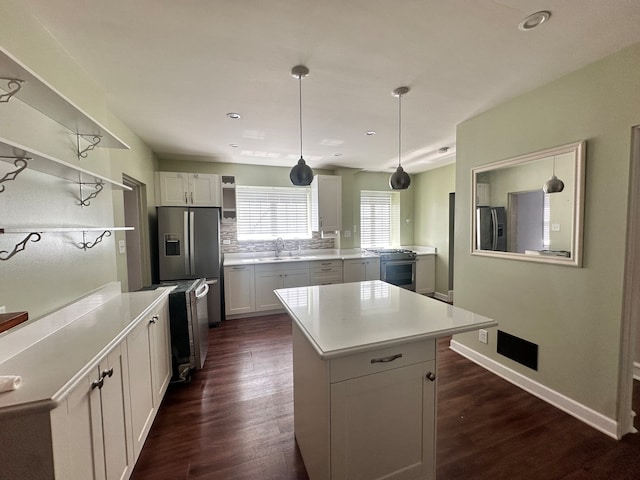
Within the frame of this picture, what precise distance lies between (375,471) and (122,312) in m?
1.74

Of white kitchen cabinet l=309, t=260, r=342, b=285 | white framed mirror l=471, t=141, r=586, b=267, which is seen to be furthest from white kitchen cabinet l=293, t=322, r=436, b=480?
white kitchen cabinet l=309, t=260, r=342, b=285

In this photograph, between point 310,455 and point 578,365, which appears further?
point 578,365

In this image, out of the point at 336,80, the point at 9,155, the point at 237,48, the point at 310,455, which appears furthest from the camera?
the point at 336,80

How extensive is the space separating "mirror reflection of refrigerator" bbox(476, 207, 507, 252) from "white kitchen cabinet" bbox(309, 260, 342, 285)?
92.2 inches

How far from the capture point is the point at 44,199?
4.57 ft

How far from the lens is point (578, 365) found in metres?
1.95

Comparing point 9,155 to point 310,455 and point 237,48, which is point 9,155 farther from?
point 310,455

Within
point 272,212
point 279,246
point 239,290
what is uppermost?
point 272,212

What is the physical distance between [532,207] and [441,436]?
2005mm

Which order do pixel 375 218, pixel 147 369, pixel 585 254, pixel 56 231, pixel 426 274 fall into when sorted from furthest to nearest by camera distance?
pixel 375 218 → pixel 426 274 → pixel 585 254 → pixel 147 369 → pixel 56 231

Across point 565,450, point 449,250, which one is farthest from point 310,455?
point 449,250

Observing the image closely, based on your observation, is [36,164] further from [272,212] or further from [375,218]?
[375,218]

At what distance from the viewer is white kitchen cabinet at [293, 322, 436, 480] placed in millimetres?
1208

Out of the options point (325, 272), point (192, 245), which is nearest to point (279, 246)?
point (325, 272)
